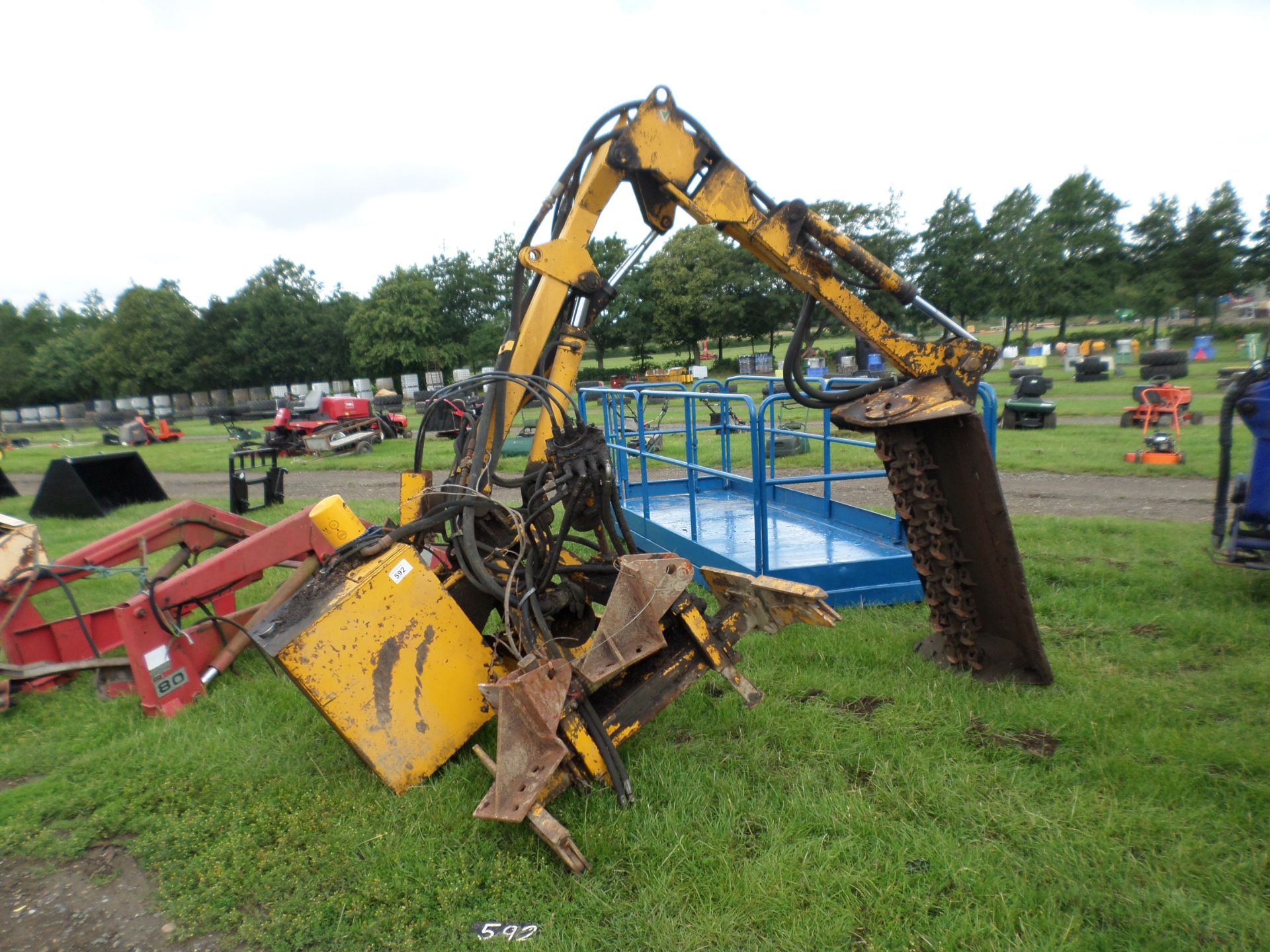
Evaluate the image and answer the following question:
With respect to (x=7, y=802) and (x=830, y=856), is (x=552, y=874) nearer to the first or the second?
(x=830, y=856)

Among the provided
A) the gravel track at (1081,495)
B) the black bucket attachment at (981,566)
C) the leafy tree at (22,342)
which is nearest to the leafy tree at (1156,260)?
the gravel track at (1081,495)

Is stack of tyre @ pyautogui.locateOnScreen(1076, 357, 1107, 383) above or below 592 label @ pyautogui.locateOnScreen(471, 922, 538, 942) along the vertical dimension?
above

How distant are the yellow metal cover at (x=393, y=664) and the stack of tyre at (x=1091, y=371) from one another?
26030 millimetres

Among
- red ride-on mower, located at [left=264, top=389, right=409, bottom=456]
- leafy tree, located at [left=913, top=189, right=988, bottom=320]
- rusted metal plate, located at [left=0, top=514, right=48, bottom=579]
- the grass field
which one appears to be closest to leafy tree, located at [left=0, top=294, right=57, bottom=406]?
the grass field

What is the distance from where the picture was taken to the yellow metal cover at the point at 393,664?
3.09 meters

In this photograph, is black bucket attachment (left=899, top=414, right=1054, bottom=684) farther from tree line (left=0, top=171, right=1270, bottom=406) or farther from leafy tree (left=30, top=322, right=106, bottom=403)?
leafy tree (left=30, top=322, right=106, bottom=403)

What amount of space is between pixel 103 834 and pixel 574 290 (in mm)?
3278

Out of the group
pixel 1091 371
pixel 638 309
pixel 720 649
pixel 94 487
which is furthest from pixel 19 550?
pixel 638 309

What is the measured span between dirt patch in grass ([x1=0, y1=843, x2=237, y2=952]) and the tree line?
3302cm

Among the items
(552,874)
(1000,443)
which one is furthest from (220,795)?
(1000,443)

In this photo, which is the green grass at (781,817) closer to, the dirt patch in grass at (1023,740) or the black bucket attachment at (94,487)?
the dirt patch in grass at (1023,740)

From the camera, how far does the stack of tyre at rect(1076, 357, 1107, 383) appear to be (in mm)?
24234

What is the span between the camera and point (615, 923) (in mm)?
2557

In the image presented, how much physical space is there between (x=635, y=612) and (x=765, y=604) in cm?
65
